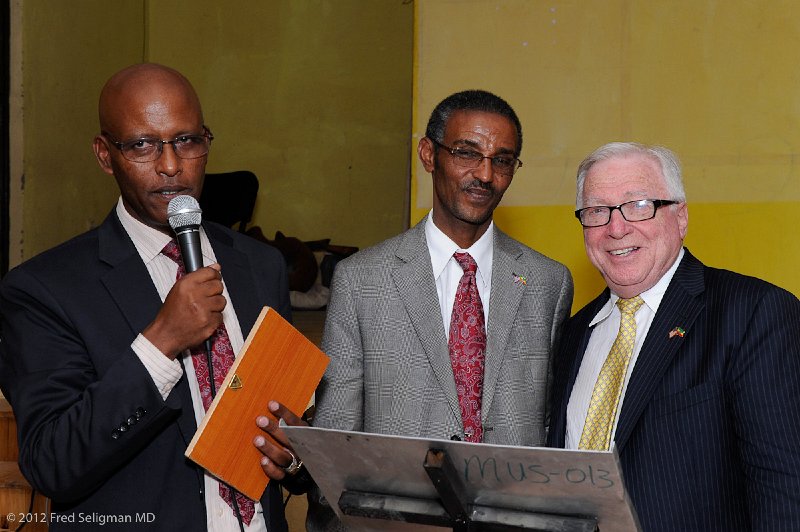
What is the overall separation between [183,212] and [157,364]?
1.07 ft

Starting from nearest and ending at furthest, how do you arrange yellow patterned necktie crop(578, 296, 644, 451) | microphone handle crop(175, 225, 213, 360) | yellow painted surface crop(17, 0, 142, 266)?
microphone handle crop(175, 225, 213, 360)
yellow patterned necktie crop(578, 296, 644, 451)
yellow painted surface crop(17, 0, 142, 266)

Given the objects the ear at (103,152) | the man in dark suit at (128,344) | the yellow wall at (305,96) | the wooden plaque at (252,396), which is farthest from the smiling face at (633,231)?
the yellow wall at (305,96)

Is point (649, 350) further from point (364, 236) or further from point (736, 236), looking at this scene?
point (364, 236)

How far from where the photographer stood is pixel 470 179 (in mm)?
2707

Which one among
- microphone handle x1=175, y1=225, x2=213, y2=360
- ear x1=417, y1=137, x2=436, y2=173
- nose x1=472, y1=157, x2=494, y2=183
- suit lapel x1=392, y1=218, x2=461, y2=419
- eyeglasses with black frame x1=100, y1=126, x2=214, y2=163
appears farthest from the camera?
ear x1=417, y1=137, x2=436, y2=173

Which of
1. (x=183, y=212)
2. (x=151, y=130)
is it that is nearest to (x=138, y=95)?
(x=151, y=130)

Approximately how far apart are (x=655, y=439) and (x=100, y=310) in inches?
49.6

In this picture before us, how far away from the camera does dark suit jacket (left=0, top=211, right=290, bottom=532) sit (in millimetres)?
1876

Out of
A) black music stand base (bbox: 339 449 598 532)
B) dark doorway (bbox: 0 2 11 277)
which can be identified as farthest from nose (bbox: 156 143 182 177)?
dark doorway (bbox: 0 2 11 277)

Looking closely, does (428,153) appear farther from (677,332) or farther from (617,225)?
(677,332)

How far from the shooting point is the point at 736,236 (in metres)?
4.42

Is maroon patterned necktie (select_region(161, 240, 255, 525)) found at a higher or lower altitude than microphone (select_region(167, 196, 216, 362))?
lower

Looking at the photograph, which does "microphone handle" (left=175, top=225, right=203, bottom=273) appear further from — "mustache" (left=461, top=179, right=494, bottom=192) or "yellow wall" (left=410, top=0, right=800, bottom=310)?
"yellow wall" (left=410, top=0, right=800, bottom=310)

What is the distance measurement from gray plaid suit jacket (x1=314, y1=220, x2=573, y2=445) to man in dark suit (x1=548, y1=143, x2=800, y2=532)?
17cm
